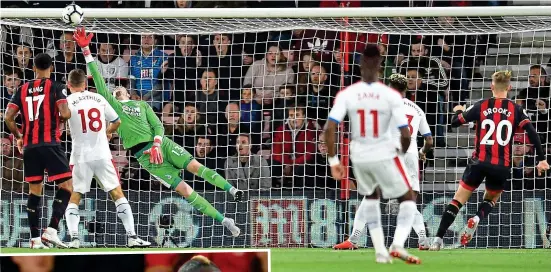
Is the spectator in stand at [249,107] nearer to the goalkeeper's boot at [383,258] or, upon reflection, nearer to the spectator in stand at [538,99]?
the spectator in stand at [538,99]

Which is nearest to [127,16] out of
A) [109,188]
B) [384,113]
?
[109,188]

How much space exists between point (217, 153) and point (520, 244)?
3.64m

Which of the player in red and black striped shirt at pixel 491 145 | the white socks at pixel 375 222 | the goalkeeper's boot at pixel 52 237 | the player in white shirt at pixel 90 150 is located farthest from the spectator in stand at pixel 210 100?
the white socks at pixel 375 222

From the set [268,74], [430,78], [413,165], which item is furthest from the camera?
[268,74]

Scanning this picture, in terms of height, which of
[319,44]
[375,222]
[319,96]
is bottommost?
[375,222]

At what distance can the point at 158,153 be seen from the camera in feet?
42.5

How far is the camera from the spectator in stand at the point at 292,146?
14172 millimetres

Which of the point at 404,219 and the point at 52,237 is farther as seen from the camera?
the point at 52,237

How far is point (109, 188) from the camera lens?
12.6m

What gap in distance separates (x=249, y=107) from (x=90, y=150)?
2.48 m

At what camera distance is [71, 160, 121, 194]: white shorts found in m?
12.5

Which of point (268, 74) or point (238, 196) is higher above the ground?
point (268, 74)

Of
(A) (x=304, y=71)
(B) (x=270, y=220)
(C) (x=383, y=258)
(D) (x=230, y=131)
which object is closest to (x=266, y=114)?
(D) (x=230, y=131)

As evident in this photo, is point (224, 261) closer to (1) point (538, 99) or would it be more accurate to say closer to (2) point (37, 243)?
(2) point (37, 243)
